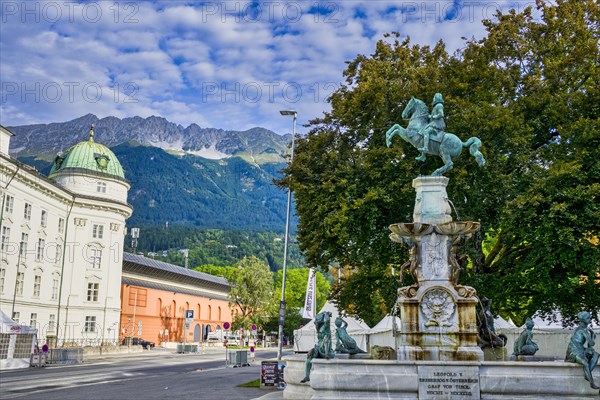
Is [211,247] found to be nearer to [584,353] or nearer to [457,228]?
[457,228]

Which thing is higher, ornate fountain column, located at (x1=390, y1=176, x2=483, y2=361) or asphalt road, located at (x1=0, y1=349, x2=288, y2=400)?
ornate fountain column, located at (x1=390, y1=176, x2=483, y2=361)

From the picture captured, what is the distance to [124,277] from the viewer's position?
214 feet

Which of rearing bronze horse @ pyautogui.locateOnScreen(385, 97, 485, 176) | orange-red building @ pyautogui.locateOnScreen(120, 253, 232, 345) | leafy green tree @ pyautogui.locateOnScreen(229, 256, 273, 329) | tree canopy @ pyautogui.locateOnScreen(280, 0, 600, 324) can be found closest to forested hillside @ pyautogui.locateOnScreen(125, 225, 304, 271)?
orange-red building @ pyautogui.locateOnScreen(120, 253, 232, 345)

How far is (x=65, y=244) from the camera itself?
56.2 metres

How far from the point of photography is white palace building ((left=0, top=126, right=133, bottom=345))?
150 ft

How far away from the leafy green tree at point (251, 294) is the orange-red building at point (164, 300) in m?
6.90

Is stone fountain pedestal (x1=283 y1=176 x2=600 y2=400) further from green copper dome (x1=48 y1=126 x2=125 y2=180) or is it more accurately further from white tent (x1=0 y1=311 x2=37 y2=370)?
green copper dome (x1=48 y1=126 x2=125 y2=180)

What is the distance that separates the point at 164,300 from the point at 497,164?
2319 inches

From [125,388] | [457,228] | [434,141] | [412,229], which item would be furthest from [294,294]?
[457,228]

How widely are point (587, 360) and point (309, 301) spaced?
23.6 metres

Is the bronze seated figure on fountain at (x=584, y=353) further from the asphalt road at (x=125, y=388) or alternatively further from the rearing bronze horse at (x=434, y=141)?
the asphalt road at (x=125, y=388)

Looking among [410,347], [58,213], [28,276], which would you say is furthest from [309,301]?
[58,213]

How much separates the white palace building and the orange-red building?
204 inches

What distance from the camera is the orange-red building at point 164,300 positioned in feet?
215
